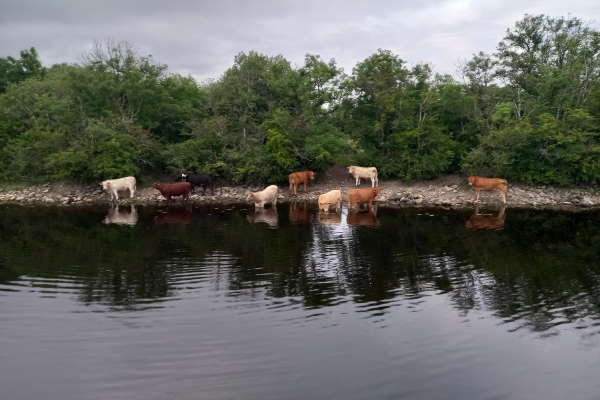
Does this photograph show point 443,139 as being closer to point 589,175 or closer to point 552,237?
point 589,175

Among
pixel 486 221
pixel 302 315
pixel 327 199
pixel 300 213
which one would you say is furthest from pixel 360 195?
pixel 302 315

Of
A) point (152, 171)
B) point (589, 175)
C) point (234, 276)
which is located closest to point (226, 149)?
point (152, 171)

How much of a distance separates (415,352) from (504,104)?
95.3ft

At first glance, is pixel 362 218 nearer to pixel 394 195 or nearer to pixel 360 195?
pixel 360 195

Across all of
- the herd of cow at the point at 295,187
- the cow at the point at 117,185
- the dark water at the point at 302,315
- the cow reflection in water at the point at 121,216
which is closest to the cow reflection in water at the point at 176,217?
the cow reflection in water at the point at 121,216

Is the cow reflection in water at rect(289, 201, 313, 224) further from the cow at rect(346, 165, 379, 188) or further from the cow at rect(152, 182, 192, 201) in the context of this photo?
the cow at rect(152, 182, 192, 201)

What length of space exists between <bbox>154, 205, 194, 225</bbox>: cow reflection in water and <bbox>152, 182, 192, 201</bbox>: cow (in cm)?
354

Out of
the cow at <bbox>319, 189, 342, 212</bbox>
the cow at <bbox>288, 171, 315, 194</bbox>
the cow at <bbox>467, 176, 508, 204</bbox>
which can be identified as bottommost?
the cow at <bbox>319, 189, 342, 212</bbox>

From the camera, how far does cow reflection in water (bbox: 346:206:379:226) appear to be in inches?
882

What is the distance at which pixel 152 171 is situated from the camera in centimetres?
3794

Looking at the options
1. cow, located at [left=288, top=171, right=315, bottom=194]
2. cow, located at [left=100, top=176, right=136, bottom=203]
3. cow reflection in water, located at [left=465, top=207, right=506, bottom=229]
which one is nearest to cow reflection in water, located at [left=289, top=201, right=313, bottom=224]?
cow, located at [left=288, top=171, right=315, bottom=194]

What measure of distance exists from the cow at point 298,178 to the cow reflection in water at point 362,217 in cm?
765

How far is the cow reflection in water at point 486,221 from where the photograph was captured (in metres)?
21.2

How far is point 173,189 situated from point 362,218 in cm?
1492
